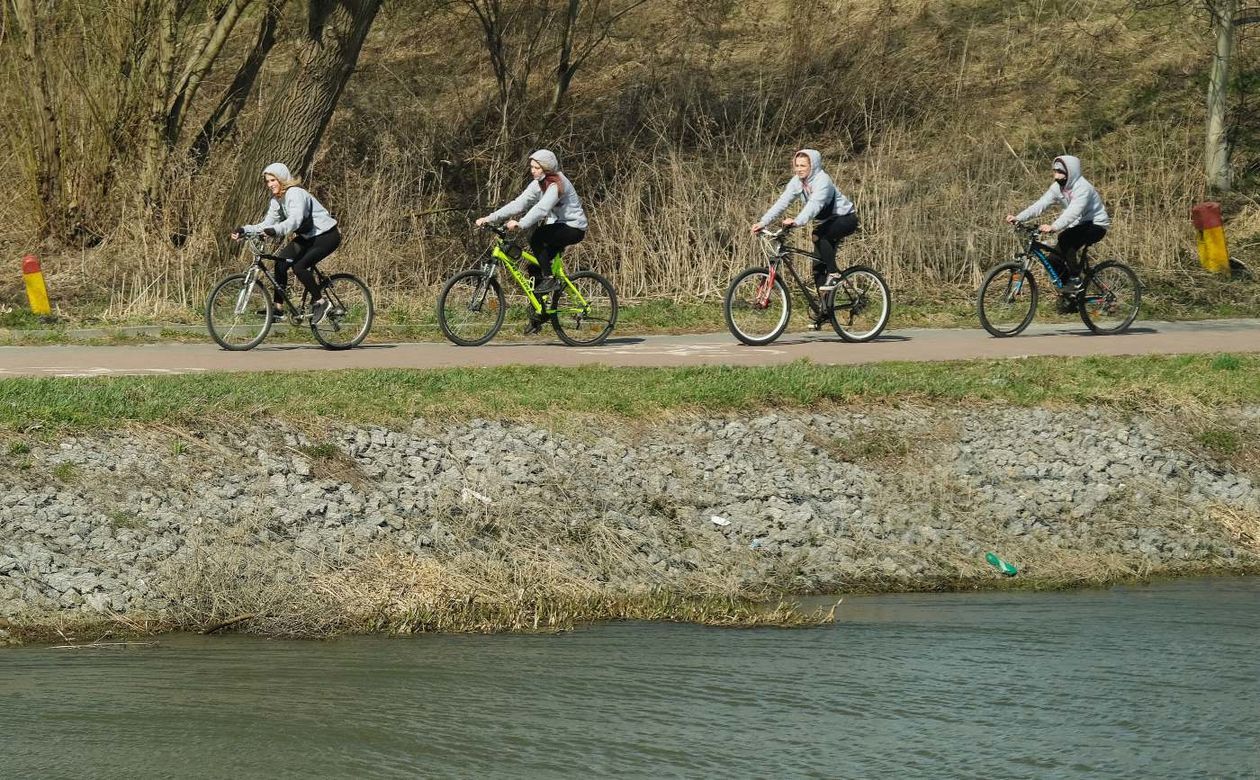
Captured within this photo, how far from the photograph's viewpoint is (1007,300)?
17.1 meters

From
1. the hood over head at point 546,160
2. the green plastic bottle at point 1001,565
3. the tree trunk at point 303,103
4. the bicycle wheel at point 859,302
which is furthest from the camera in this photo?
the tree trunk at point 303,103

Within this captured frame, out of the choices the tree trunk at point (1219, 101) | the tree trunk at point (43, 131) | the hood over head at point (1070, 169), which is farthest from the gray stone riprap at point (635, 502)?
the tree trunk at point (43, 131)

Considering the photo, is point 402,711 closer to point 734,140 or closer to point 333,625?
point 333,625

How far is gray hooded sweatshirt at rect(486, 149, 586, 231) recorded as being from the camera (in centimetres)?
1601

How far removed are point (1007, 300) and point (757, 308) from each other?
272cm

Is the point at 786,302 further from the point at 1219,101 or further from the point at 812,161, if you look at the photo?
the point at 1219,101

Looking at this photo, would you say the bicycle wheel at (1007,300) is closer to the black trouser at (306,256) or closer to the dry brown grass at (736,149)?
the dry brown grass at (736,149)

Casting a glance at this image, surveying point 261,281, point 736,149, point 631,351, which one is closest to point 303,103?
point 261,281

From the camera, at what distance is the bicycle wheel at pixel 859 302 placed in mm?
16656

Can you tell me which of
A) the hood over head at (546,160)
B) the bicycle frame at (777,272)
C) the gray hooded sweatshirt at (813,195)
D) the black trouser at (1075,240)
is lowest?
the bicycle frame at (777,272)

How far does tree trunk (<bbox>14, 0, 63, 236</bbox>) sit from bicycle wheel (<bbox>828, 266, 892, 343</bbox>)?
1182cm

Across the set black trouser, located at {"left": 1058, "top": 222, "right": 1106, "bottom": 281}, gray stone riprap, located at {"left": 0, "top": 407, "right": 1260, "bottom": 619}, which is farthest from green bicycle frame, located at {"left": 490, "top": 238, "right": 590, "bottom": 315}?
black trouser, located at {"left": 1058, "top": 222, "right": 1106, "bottom": 281}

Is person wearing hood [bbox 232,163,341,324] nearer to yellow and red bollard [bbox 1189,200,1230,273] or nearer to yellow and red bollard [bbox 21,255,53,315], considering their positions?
yellow and red bollard [bbox 21,255,53,315]

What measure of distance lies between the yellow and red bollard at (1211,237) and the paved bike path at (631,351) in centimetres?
355
